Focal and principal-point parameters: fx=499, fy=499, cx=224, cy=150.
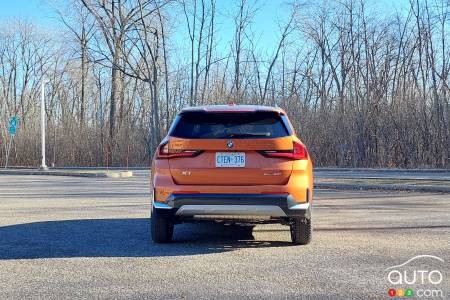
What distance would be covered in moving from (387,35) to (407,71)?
3097mm

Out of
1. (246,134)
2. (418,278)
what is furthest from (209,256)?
(418,278)

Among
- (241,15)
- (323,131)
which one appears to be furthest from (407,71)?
(241,15)

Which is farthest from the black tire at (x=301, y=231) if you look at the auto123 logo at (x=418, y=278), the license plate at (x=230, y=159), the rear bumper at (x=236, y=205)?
the auto123 logo at (x=418, y=278)

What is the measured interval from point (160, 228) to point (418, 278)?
10.0 ft

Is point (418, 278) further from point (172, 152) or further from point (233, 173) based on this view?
point (172, 152)

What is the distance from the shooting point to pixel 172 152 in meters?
5.90

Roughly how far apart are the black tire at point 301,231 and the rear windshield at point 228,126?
44.1 inches

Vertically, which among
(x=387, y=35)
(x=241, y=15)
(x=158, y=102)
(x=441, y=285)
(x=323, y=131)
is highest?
(x=241, y=15)

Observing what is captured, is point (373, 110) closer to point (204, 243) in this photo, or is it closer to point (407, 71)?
point (407, 71)

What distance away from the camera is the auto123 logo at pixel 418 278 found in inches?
168

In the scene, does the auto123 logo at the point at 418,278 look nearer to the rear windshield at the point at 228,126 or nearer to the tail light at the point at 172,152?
the rear windshield at the point at 228,126

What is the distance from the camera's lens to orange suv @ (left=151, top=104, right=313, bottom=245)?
5719 mm

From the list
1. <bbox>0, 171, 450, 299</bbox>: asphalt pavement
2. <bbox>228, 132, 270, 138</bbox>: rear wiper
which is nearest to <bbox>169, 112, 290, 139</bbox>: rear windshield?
<bbox>228, 132, 270, 138</bbox>: rear wiper

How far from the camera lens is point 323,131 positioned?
31.0m
